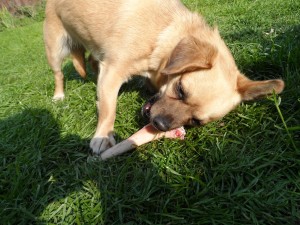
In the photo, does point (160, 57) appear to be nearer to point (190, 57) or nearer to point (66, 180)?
point (190, 57)

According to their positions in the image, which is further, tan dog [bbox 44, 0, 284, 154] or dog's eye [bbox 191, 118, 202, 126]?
dog's eye [bbox 191, 118, 202, 126]

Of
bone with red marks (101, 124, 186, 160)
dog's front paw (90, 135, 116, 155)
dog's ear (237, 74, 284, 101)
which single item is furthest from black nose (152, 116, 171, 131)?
dog's ear (237, 74, 284, 101)

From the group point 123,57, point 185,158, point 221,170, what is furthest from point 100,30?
point 221,170

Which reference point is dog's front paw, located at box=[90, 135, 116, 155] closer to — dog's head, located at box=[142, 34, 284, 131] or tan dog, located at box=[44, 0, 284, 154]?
tan dog, located at box=[44, 0, 284, 154]

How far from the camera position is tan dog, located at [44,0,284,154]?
255cm

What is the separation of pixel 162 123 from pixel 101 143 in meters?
0.68

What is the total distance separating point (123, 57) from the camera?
122 inches

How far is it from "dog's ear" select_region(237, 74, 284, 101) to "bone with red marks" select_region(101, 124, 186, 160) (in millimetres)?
640

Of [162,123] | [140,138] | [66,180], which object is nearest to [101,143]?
[140,138]

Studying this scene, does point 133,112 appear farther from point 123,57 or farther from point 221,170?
point 221,170

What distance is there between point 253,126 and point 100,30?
1915 millimetres

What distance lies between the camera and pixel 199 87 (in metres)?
2.53

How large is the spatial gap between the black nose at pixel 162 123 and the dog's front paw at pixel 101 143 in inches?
22.9

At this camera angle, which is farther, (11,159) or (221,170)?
(11,159)
